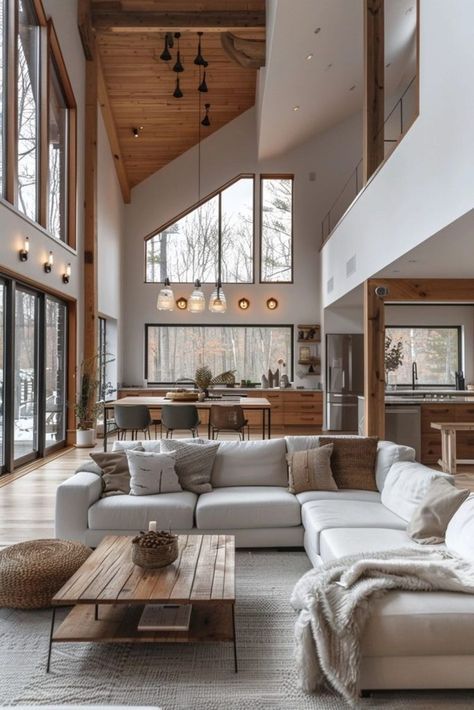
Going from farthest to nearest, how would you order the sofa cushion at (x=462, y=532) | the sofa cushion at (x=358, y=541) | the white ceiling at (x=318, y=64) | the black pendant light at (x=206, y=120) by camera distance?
1. the black pendant light at (x=206, y=120)
2. the white ceiling at (x=318, y=64)
3. the sofa cushion at (x=358, y=541)
4. the sofa cushion at (x=462, y=532)

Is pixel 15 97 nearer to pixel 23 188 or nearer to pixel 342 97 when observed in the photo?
pixel 23 188

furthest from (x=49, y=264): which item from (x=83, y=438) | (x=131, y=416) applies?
(x=83, y=438)

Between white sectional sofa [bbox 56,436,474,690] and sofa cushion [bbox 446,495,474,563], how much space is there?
0.23 metres

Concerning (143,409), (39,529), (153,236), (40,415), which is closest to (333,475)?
(39,529)

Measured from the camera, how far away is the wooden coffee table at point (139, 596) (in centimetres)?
231

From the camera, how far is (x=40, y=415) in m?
7.21

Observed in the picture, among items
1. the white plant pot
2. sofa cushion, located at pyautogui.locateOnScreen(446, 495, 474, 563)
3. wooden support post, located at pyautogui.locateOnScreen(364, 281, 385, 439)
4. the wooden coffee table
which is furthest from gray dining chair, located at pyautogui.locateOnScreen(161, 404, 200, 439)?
sofa cushion, located at pyautogui.locateOnScreen(446, 495, 474, 563)

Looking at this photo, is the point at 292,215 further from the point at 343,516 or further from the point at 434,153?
the point at 343,516

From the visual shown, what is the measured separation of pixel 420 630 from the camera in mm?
2123

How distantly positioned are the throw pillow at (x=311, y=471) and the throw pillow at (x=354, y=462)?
0.27ft

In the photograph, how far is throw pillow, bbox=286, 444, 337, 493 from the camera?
3.96 meters

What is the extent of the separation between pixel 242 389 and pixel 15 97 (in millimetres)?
5982

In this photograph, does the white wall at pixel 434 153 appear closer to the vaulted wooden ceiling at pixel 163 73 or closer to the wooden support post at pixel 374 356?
the wooden support post at pixel 374 356

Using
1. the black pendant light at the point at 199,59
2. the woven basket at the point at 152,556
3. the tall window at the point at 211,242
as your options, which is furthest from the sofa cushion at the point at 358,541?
the tall window at the point at 211,242
